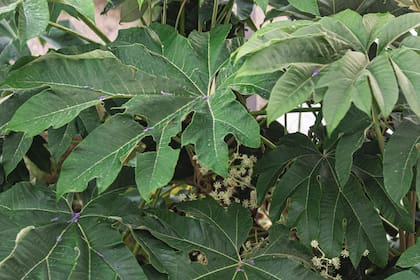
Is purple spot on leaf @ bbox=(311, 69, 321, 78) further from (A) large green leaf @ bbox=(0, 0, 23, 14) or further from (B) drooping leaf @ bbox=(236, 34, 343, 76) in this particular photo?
(A) large green leaf @ bbox=(0, 0, 23, 14)

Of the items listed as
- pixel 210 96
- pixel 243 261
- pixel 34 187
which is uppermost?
pixel 210 96

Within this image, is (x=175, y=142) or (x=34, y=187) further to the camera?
(x=175, y=142)

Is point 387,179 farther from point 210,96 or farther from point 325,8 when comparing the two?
point 325,8

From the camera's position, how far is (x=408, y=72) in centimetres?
60

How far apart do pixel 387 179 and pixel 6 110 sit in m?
0.55

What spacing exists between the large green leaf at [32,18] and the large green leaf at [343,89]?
0.31m

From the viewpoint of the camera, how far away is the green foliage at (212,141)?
0.62 meters

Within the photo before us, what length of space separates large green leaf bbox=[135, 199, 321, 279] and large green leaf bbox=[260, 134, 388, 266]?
43 millimetres

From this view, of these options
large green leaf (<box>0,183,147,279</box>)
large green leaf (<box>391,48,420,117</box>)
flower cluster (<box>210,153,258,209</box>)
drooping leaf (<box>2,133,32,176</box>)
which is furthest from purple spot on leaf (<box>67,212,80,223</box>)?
large green leaf (<box>391,48,420,117</box>)

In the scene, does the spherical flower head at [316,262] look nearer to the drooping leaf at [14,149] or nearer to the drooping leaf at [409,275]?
the drooping leaf at [409,275]

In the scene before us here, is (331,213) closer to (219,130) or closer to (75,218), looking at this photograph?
(219,130)

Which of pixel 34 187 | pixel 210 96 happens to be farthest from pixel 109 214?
pixel 210 96

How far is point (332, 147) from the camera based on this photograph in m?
0.89

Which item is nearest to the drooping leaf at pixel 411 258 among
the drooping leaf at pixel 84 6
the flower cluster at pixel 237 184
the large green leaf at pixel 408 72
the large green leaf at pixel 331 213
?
the large green leaf at pixel 331 213
